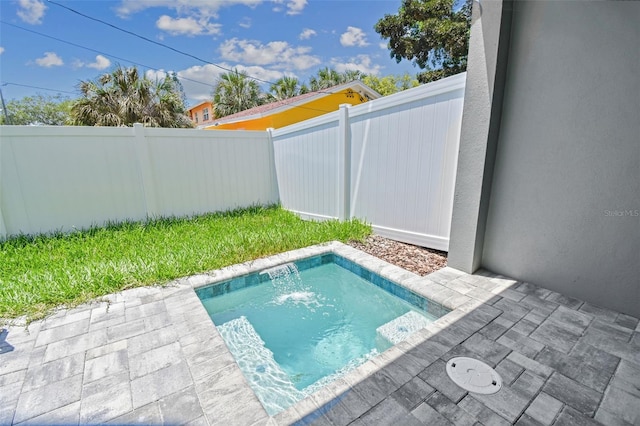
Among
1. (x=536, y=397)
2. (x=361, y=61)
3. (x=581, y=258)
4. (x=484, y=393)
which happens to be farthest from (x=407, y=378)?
(x=361, y=61)

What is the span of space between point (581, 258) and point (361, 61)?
25.0 m

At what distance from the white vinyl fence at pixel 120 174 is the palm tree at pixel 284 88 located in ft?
54.3

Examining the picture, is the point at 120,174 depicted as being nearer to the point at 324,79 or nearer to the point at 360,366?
the point at 360,366

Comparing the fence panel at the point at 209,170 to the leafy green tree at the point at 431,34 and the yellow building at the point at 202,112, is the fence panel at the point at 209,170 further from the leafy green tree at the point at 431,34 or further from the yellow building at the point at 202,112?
the yellow building at the point at 202,112

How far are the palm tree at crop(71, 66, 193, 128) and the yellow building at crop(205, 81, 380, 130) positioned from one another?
8.43 feet

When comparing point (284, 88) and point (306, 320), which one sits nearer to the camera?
point (306, 320)

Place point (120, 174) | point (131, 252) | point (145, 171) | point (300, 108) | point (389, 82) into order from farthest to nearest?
point (389, 82)
point (300, 108)
point (145, 171)
point (120, 174)
point (131, 252)

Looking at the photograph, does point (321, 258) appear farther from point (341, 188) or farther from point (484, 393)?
point (484, 393)

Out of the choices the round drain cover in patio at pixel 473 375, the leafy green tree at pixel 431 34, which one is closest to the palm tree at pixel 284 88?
the leafy green tree at pixel 431 34

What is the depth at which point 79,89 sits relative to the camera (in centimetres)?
1161

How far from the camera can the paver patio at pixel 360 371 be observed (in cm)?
165

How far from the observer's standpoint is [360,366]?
201 centimetres

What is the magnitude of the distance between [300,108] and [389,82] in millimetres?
18891

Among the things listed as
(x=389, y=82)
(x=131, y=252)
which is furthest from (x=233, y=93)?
(x=131, y=252)
